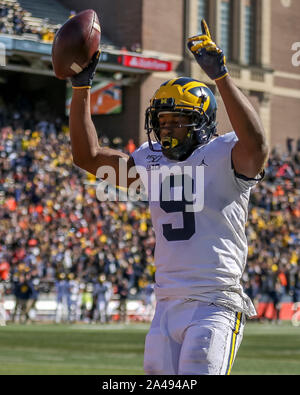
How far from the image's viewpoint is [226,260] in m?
3.97

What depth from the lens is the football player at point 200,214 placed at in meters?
3.79

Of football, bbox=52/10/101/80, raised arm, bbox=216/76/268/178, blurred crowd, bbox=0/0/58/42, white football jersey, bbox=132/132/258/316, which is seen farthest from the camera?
blurred crowd, bbox=0/0/58/42

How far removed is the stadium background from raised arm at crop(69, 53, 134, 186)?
1515cm

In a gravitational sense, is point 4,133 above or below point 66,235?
above

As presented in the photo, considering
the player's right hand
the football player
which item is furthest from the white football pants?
the player's right hand

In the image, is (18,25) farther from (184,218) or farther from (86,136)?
(184,218)

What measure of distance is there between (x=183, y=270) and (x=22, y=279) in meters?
15.5

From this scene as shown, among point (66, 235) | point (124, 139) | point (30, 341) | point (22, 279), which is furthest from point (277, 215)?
point (30, 341)

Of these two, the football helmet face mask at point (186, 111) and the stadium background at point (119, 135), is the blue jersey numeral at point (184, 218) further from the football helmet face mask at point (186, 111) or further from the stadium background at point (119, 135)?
the stadium background at point (119, 135)

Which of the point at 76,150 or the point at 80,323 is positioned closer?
the point at 76,150

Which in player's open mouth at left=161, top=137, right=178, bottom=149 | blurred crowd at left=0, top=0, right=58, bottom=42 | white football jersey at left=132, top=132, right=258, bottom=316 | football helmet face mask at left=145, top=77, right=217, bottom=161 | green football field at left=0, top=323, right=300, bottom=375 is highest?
blurred crowd at left=0, top=0, right=58, bottom=42

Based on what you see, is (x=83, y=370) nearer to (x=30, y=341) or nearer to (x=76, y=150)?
(x=30, y=341)

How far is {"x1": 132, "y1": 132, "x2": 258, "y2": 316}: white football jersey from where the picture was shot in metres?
3.94

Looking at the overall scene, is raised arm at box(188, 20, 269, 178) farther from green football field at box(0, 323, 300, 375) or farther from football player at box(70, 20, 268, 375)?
green football field at box(0, 323, 300, 375)
